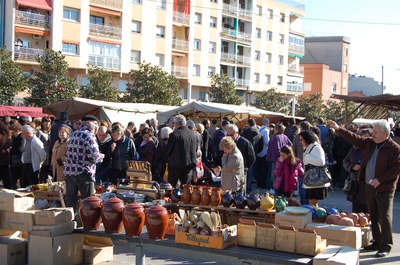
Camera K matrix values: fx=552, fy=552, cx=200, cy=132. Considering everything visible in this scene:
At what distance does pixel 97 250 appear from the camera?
7277 millimetres

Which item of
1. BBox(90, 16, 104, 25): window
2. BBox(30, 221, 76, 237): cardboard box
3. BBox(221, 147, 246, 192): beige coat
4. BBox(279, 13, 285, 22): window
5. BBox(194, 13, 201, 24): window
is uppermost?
BBox(279, 13, 285, 22): window

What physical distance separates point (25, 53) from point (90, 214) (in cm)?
3507

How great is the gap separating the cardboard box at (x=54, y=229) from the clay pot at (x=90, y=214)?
268 mm

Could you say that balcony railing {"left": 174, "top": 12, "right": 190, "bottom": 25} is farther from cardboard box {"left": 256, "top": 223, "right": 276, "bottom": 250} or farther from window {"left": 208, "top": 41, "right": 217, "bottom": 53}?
cardboard box {"left": 256, "top": 223, "right": 276, "bottom": 250}

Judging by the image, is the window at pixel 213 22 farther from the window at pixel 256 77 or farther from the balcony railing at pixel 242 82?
the window at pixel 256 77

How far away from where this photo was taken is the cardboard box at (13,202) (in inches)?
281

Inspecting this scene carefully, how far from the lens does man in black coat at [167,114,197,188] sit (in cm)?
1063

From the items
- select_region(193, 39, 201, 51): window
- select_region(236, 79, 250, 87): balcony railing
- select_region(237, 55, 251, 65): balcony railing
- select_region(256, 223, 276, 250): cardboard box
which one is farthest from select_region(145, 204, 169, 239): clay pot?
select_region(237, 55, 251, 65): balcony railing

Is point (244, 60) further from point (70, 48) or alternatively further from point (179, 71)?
point (70, 48)

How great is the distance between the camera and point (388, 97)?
53.8ft

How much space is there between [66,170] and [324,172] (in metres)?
4.08

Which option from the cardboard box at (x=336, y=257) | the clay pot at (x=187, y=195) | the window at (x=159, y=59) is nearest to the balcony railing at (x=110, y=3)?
the window at (x=159, y=59)

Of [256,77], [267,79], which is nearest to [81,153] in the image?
[256,77]

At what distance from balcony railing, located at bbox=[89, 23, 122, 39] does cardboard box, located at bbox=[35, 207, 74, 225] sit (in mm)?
38195
